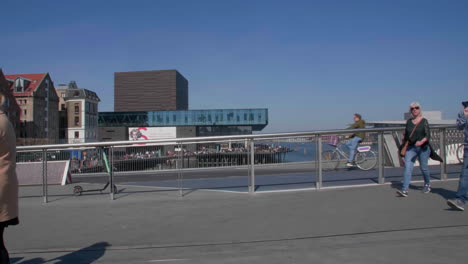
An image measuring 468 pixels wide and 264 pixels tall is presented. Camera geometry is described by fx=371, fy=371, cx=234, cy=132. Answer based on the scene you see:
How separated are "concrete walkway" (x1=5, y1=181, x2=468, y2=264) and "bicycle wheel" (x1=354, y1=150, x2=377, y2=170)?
2.08 meters

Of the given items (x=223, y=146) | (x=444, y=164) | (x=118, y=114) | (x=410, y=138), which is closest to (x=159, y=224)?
(x=223, y=146)

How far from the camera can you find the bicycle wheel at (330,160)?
27.4 feet

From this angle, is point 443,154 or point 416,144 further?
point 443,154

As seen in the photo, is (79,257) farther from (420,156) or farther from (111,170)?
(420,156)

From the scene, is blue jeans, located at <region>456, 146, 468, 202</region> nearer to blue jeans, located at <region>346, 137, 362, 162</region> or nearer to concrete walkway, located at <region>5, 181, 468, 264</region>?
concrete walkway, located at <region>5, 181, 468, 264</region>

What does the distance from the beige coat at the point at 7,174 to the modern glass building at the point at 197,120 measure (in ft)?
223

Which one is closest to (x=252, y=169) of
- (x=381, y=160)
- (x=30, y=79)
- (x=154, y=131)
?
(x=381, y=160)

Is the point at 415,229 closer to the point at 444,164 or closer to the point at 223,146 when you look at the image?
the point at 444,164

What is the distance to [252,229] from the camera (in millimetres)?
5000

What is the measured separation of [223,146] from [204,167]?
91 cm

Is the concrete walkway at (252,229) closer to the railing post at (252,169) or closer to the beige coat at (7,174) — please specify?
the railing post at (252,169)

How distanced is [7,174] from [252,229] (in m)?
2.96

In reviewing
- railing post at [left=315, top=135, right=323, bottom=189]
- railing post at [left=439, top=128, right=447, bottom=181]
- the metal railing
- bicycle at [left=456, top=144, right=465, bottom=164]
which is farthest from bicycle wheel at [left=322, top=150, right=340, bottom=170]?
bicycle at [left=456, top=144, right=465, bottom=164]

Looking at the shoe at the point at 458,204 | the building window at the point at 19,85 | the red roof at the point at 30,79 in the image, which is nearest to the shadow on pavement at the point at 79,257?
the shoe at the point at 458,204
